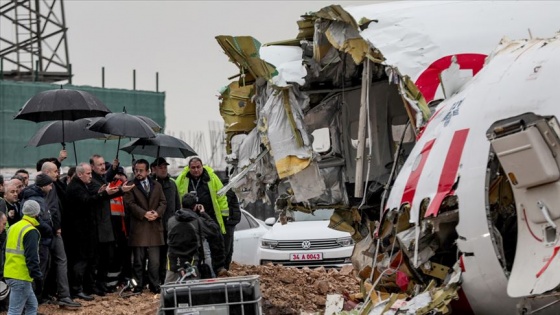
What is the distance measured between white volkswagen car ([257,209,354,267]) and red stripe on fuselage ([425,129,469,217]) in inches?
410

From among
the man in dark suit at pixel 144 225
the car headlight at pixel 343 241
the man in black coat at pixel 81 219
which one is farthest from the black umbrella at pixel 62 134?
the car headlight at pixel 343 241

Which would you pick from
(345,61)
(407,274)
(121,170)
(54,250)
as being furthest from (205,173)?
(407,274)

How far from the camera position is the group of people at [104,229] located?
14.4 m

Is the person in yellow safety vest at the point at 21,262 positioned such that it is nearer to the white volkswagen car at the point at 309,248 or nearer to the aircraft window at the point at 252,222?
the white volkswagen car at the point at 309,248

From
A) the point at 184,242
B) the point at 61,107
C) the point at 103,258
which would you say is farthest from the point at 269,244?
the point at 184,242

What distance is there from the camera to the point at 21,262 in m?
14.2

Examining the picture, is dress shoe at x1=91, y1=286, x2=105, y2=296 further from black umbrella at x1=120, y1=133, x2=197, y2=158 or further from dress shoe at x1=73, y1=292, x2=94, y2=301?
black umbrella at x1=120, y1=133, x2=197, y2=158

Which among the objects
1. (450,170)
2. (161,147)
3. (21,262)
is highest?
(450,170)

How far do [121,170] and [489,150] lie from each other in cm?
976

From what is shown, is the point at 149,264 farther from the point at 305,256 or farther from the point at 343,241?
the point at 343,241

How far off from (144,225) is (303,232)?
11.9 feet

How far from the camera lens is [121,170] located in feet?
60.6

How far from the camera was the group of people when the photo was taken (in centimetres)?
1438

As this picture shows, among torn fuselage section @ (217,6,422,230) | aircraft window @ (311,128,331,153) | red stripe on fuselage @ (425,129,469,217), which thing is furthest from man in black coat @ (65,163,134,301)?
red stripe on fuselage @ (425,129,469,217)
